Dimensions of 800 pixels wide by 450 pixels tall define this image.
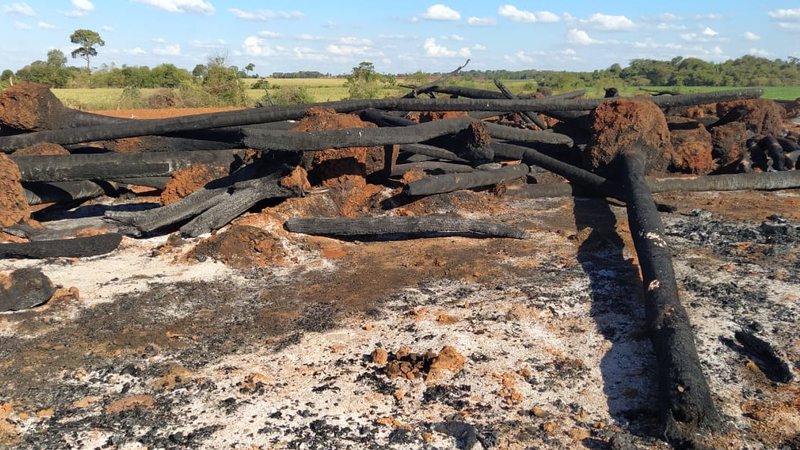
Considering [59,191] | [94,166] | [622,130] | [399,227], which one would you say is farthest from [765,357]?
[59,191]

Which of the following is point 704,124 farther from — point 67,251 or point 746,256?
point 67,251

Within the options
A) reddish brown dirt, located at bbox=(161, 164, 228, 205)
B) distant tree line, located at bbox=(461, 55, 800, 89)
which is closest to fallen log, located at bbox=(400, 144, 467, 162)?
reddish brown dirt, located at bbox=(161, 164, 228, 205)

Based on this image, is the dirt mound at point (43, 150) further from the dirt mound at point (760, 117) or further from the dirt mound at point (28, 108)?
the dirt mound at point (760, 117)

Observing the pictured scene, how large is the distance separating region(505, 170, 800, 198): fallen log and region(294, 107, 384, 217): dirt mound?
88.4 inches

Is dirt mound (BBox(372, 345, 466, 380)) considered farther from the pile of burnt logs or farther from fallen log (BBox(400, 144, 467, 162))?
fallen log (BBox(400, 144, 467, 162))

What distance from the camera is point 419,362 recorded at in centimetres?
411

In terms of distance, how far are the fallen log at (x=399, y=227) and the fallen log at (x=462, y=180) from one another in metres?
0.77

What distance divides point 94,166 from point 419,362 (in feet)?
18.4

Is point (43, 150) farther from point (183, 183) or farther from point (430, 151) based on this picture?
point (430, 151)

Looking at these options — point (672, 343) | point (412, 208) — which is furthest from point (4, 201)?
point (672, 343)

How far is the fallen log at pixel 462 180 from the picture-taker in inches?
300

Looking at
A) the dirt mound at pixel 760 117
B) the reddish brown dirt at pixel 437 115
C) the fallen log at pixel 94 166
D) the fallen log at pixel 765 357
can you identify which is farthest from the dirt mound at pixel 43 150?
the dirt mound at pixel 760 117

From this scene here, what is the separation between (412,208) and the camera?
799 cm

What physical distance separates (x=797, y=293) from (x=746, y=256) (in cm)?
104
